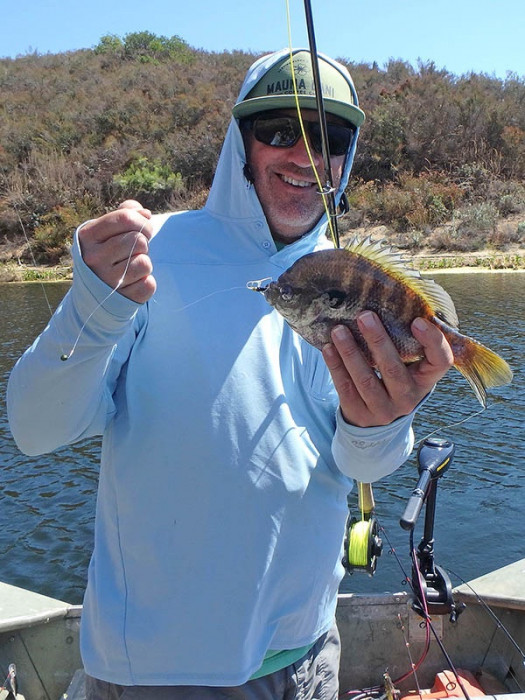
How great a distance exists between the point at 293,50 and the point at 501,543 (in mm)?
6972

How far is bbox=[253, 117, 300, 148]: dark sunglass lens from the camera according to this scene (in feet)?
7.26

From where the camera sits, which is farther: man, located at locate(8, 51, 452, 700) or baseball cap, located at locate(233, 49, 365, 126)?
baseball cap, located at locate(233, 49, 365, 126)

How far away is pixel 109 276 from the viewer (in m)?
1.54

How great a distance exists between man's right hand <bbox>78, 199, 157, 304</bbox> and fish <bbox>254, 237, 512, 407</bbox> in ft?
1.46

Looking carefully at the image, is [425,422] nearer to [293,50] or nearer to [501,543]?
[501,543]

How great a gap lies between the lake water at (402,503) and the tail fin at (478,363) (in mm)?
5657

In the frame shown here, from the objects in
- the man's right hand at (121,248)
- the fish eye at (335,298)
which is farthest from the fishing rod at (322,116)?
the man's right hand at (121,248)

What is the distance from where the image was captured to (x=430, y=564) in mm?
4066

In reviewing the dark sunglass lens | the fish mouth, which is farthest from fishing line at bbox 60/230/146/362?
the dark sunglass lens

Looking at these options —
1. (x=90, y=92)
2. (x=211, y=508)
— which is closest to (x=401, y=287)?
(x=211, y=508)

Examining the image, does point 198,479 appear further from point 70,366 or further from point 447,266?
point 447,266

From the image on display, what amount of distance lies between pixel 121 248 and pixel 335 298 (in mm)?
646

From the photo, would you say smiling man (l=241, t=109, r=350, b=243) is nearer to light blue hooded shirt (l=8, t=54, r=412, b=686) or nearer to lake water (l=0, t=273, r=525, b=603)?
light blue hooded shirt (l=8, t=54, r=412, b=686)

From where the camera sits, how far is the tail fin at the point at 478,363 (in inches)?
73.1
